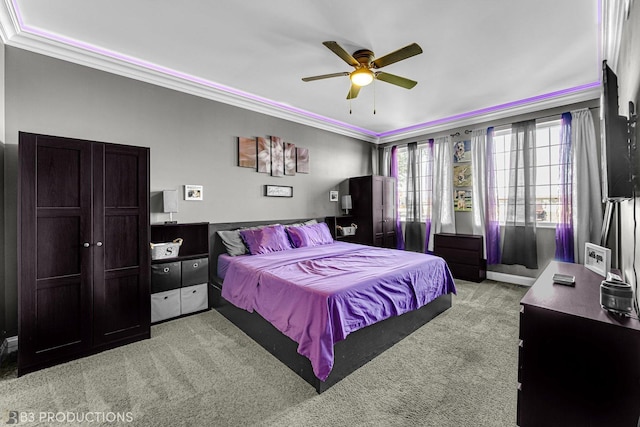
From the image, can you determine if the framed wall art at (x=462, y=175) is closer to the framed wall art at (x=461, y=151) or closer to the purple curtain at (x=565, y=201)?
the framed wall art at (x=461, y=151)

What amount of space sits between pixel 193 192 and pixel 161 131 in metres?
0.81

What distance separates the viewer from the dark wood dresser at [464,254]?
454 centimetres

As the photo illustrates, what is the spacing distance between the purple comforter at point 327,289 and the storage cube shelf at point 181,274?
0.43 meters

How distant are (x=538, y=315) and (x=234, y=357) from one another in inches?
87.2

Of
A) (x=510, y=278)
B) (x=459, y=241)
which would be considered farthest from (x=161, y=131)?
(x=510, y=278)

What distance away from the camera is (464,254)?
15.4ft

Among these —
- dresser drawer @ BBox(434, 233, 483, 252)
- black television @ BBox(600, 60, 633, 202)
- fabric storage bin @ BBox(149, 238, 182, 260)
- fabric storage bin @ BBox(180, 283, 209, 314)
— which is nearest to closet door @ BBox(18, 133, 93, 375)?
fabric storage bin @ BBox(149, 238, 182, 260)

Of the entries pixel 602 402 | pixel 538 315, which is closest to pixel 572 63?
pixel 538 315

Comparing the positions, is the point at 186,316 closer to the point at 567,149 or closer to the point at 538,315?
the point at 538,315

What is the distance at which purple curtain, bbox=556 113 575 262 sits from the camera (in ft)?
12.7

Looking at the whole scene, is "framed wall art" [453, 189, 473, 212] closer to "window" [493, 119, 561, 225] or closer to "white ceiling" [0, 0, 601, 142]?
"window" [493, 119, 561, 225]

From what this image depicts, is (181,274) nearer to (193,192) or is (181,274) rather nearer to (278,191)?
(193,192)

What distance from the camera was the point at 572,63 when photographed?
121 inches

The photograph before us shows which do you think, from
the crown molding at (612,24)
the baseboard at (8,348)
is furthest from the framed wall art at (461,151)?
the baseboard at (8,348)
